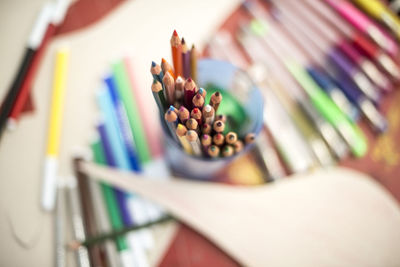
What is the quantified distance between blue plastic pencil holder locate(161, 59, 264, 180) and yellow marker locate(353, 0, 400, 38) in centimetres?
26

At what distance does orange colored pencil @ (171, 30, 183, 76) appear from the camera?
252 mm

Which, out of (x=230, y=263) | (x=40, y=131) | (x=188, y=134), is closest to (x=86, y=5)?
(x=40, y=131)

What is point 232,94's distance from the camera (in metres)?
0.36

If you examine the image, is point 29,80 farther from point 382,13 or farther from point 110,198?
point 382,13

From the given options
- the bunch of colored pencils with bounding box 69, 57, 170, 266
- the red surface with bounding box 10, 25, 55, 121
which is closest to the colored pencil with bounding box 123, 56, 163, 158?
the bunch of colored pencils with bounding box 69, 57, 170, 266

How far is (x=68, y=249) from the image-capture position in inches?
13.3

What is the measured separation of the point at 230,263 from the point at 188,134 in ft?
0.63

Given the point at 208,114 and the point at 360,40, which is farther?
the point at 360,40

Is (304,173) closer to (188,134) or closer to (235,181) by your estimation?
(235,181)

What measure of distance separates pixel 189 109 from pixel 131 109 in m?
0.14

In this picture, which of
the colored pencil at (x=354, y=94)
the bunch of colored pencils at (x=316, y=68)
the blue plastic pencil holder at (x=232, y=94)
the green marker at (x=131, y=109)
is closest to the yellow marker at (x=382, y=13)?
the bunch of colored pencils at (x=316, y=68)

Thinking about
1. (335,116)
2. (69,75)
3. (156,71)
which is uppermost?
(69,75)

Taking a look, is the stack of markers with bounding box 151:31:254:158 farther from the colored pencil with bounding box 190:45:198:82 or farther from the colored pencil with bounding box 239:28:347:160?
the colored pencil with bounding box 239:28:347:160

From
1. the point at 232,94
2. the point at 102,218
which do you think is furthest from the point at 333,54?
the point at 102,218
